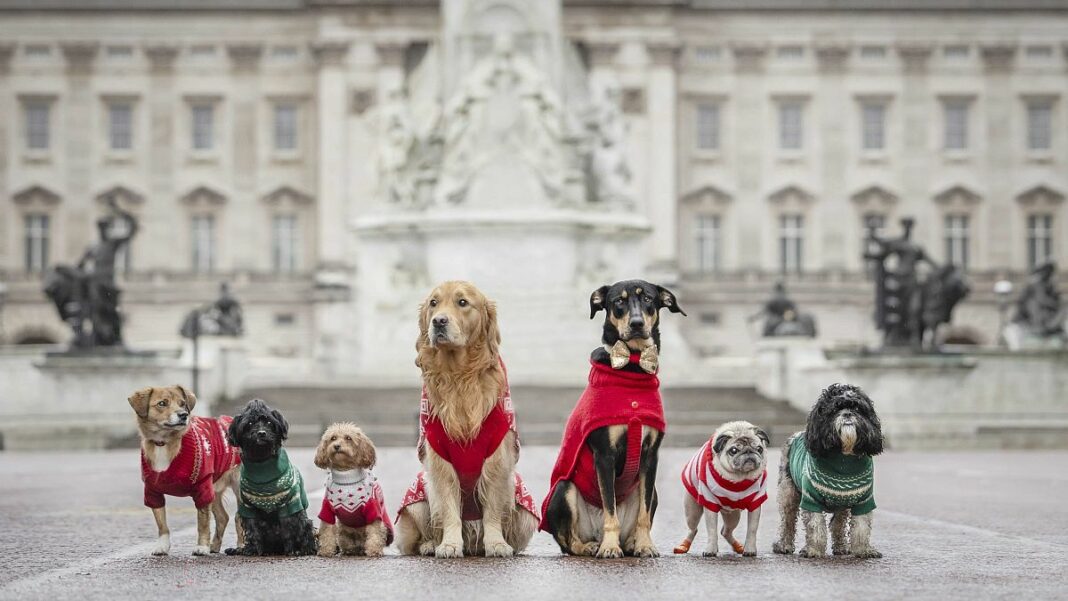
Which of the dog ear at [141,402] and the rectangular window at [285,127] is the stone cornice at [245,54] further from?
the dog ear at [141,402]

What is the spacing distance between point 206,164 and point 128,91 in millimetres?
4277

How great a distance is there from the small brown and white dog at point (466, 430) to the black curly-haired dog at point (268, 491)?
0.80 metres

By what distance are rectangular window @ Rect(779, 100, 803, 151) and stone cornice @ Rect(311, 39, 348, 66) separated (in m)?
17.4

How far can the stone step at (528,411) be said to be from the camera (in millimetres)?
28266

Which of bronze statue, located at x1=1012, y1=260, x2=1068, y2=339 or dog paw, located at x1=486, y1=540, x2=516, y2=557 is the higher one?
bronze statue, located at x1=1012, y1=260, x2=1068, y2=339

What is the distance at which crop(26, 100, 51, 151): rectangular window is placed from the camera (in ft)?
249

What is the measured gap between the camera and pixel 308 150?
75062 millimetres

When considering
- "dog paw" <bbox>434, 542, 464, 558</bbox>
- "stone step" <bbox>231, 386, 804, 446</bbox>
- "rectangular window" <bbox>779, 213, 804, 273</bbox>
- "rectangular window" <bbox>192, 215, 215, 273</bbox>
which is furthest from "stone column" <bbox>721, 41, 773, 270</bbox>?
"dog paw" <bbox>434, 542, 464, 558</bbox>

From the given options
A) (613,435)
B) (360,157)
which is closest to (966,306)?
(360,157)

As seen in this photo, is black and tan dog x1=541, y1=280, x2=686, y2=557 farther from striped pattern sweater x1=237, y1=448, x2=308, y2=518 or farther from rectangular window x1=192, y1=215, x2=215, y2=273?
rectangular window x1=192, y1=215, x2=215, y2=273

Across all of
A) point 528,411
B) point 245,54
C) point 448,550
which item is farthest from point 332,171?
point 448,550

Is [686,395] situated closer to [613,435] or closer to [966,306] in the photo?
[613,435]

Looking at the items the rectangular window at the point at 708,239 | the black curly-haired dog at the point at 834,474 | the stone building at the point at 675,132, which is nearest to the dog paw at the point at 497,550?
the black curly-haired dog at the point at 834,474

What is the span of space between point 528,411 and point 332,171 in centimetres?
4337
